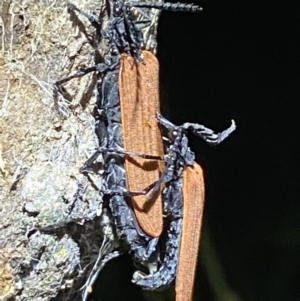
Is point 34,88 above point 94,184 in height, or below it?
above

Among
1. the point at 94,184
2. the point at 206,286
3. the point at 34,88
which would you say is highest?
the point at 34,88

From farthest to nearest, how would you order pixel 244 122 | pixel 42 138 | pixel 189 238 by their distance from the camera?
pixel 244 122, pixel 189 238, pixel 42 138

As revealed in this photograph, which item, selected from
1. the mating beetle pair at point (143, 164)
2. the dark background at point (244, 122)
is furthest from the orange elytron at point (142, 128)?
the dark background at point (244, 122)

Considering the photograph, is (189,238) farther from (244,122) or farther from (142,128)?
(244,122)

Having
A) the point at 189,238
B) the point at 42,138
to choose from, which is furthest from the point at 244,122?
the point at 42,138

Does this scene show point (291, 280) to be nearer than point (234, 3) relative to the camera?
No

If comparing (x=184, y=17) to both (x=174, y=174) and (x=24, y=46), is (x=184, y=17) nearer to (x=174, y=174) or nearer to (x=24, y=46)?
(x=174, y=174)

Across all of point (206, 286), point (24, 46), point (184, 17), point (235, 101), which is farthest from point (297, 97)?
point (24, 46)
